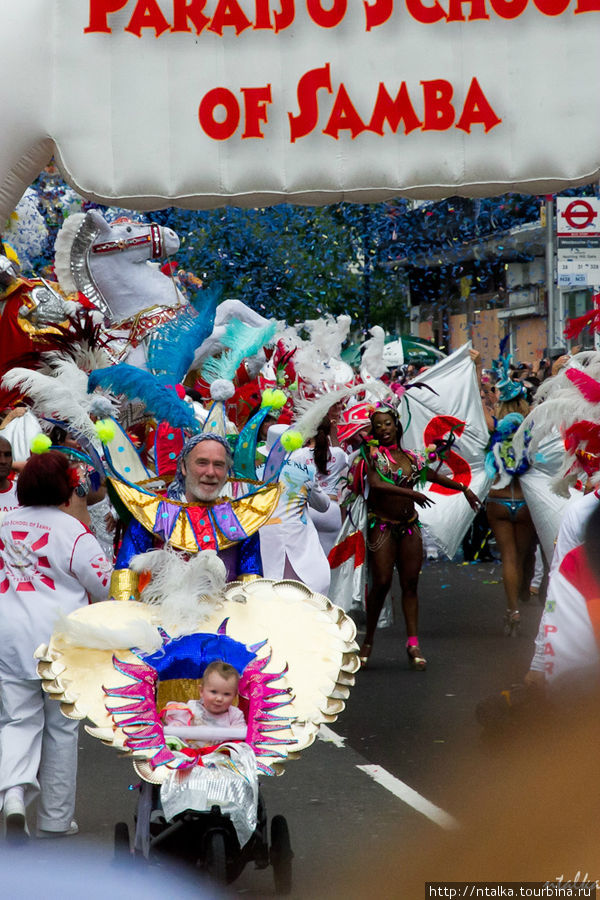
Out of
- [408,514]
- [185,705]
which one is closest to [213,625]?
[185,705]

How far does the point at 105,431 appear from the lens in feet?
17.7

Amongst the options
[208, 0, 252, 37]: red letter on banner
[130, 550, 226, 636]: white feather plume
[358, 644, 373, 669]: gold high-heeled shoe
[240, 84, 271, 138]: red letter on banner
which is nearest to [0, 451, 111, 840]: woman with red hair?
[130, 550, 226, 636]: white feather plume

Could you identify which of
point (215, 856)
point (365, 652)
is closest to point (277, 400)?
point (215, 856)

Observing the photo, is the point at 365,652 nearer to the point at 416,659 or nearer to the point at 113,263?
the point at 416,659

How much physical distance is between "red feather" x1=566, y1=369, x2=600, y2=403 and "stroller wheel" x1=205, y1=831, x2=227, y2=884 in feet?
6.45

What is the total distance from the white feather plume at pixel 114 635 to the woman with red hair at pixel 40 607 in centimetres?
80

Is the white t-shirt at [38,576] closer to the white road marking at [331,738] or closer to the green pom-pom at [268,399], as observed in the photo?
the green pom-pom at [268,399]

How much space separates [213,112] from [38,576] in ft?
6.63

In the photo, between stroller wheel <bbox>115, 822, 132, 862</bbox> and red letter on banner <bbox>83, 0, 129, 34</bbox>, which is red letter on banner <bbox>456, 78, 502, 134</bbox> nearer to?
red letter on banner <bbox>83, 0, 129, 34</bbox>

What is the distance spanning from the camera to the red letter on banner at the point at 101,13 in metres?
5.45

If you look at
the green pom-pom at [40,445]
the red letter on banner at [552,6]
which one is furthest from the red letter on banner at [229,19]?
the green pom-pom at [40,445]

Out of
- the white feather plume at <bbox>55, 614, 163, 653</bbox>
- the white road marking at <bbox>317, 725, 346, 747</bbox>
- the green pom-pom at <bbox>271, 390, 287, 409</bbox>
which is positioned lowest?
the white road marking at <bbox>317, 725, 346, 747</bbox>

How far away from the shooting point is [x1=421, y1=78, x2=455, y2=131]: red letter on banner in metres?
5.44

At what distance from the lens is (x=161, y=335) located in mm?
6062
